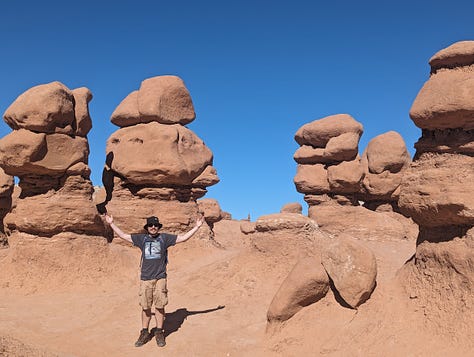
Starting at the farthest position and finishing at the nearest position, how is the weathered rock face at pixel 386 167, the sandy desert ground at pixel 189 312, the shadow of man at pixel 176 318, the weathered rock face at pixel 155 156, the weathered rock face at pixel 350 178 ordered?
the weathered rock face at pixel 386 167, the weathered rock face at pixel 350 178, the weathered rock face at pixel 155 156, the shadow of man at pixel 176 318, the sandy desert ground at pixel 189 312

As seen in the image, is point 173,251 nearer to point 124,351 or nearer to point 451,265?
point 124,351

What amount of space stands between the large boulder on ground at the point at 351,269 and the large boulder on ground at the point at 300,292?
0.19 m

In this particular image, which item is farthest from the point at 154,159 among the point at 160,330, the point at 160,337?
the point at 160,337

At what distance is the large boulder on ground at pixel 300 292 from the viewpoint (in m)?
6.79

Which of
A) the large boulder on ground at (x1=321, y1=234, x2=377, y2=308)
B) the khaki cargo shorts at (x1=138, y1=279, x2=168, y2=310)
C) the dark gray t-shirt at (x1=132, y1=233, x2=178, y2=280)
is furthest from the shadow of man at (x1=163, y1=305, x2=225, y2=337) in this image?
the large boulder on ground at (x1=321, y1=234, x2=377, y2=308)

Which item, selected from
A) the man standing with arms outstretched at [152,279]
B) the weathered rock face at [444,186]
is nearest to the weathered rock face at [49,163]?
the man standing with arms outstretched at [152,279]

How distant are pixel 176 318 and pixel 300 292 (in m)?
2.75

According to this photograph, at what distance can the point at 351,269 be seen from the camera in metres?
6.68

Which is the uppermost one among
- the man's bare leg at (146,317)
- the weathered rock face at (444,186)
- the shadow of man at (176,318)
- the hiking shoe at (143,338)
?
the weathered rock face at (444,186)

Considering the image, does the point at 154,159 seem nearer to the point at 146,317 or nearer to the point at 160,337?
the point at 146,317

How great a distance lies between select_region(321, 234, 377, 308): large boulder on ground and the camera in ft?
21.5

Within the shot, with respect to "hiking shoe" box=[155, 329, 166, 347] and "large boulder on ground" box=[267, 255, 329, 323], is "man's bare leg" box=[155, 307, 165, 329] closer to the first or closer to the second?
"hiking shoe" box=[155, 329, 166, 347]

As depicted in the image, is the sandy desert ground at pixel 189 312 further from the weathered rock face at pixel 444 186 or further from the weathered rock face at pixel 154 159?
the weathered rock face at pixel 154 159

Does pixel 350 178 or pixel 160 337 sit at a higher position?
pixel 350 178
